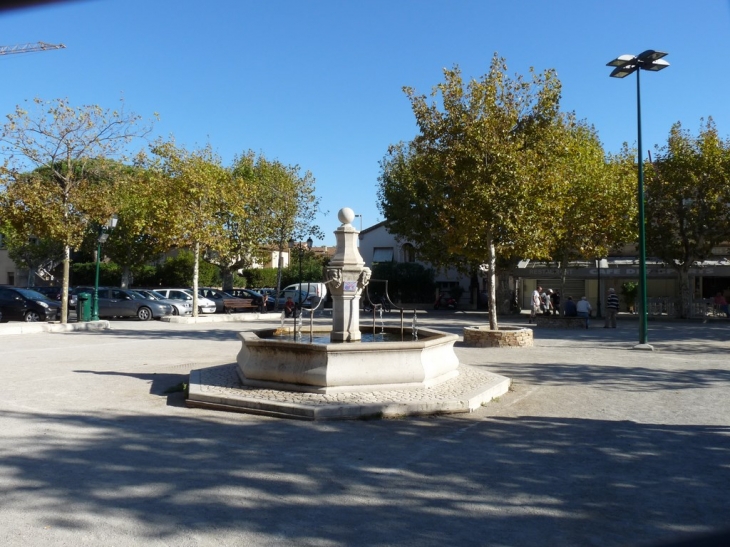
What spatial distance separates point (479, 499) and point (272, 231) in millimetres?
38458

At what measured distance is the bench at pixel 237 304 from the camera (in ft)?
125

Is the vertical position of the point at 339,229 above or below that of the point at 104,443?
above

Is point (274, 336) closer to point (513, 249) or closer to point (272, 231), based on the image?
point (513, 249)

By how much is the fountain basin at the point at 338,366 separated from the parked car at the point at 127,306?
21952 mm

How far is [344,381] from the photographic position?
992cm

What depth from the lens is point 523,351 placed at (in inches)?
709

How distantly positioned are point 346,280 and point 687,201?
24629 mm

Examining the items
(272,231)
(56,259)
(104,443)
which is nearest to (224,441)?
(104,443)

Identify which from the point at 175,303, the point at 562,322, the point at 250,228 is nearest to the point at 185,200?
the point at 175,303

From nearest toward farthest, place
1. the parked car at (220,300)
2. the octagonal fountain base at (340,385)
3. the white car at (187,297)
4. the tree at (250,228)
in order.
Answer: the octagonal fountain base at (340,385) < the white car at (187,297) < the parked car at (220,300) < the tree at (250,228)

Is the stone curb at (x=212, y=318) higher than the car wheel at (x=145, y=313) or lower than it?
lower

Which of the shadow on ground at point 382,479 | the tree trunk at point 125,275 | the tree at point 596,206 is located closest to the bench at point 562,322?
the tree at point 596,206

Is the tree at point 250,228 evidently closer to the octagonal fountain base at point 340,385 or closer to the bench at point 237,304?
the bench at point 237,304

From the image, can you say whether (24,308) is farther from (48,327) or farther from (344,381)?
(344,381)
